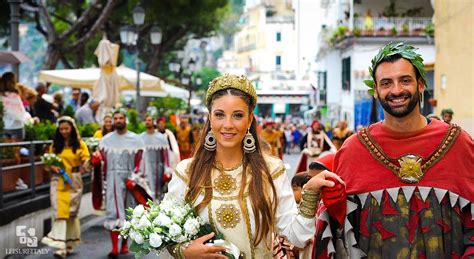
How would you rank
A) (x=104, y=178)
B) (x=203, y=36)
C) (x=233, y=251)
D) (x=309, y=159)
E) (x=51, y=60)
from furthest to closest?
(x=203, y=36)
(x=51, y=60)
(x=309, y=159)
(x=104, y=178)
(x=233, y=251)

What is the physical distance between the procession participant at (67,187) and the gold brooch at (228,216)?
267 inches

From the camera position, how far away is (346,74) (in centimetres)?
4109

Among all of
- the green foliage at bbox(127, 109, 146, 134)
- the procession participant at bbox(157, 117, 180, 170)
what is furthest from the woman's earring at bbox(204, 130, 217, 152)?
the green foliage at bbox(127, 109, 146, 134)

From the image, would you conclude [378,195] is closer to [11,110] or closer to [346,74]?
[11,110]

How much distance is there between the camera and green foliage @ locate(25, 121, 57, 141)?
1331cm

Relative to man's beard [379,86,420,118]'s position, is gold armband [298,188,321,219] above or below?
below

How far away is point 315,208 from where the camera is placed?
4.52 m

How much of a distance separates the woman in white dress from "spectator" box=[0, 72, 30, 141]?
8731mm

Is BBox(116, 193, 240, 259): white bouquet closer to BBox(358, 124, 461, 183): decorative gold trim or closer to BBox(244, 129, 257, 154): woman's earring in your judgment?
BBox(244, 129, 257, 154): woman's earring

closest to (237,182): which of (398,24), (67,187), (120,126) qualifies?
(67,187)

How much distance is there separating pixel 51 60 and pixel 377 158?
2279 cm

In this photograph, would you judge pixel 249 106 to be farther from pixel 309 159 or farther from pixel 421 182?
pixel 309 159

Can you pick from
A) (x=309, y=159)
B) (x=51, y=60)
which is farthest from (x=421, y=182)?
(x=51, y=60)

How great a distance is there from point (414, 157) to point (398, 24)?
34142mm
